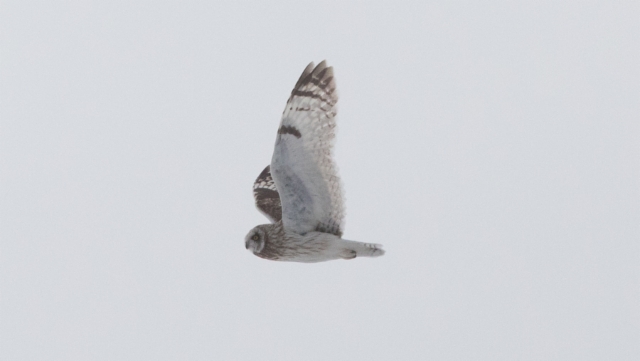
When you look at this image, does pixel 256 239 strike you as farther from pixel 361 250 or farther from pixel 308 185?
pixel 361 250

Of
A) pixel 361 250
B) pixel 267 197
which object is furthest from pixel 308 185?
pixel 267 197

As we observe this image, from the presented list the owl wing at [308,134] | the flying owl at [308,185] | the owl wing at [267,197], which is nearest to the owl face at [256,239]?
the flying owl at [308,185]

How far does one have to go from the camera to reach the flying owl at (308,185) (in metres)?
10.1

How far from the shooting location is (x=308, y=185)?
34.1 ft

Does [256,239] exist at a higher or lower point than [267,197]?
lower

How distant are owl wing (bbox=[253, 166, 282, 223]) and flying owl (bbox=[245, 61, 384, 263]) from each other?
54.7 inches

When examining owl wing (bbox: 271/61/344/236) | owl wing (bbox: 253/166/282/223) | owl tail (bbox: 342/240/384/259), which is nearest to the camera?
owl wing (bbox: 271/61/344/236)

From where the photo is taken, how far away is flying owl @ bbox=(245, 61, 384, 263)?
10.1 metres

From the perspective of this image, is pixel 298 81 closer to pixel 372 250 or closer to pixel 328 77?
pixel 328 77

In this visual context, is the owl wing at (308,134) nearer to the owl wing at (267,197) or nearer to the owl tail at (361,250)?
the owl tail at (361,250)

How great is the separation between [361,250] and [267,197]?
2.55 m

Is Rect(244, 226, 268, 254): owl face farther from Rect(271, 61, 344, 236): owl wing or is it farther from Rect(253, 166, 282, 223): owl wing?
Rect(253, 166, 282, 223): owl wing

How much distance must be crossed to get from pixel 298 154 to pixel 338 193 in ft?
2.65

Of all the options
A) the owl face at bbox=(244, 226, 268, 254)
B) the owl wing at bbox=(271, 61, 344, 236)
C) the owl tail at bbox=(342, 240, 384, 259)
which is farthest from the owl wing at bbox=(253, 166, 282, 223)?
the owl wing at bbox=(271, 61, 344, 236)
